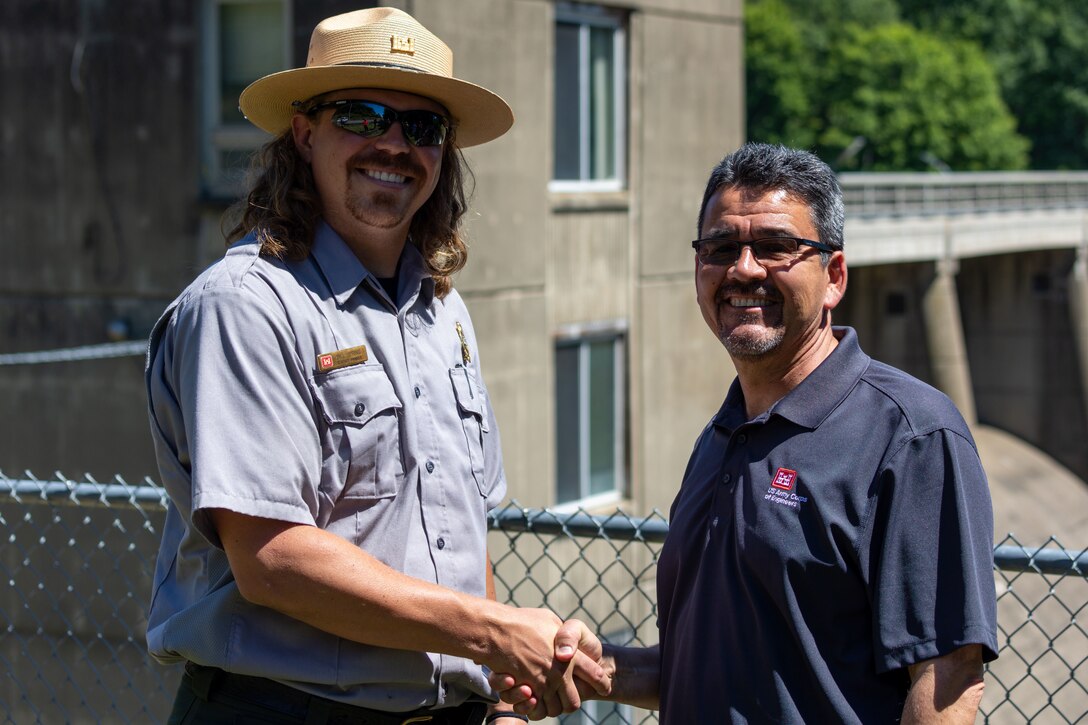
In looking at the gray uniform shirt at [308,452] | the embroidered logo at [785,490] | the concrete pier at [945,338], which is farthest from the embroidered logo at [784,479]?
the concrete pier at [945,338]

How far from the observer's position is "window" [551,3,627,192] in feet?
42.3

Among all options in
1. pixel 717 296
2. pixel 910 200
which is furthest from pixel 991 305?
pixel 717 296

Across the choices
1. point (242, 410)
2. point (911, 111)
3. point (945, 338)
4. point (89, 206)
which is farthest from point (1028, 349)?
point (242, 410)

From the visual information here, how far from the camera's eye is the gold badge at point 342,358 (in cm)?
284

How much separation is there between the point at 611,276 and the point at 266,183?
34.7ft

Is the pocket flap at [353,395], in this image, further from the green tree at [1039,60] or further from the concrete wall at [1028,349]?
the green tree at [1039,60]

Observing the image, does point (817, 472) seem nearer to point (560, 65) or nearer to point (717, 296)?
point (717, 296)

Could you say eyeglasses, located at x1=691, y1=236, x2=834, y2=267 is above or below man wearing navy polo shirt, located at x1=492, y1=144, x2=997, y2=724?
above

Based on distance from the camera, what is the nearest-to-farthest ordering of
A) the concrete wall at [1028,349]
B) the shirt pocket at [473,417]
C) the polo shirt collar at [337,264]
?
the polo shirt collar at [337,264] → the shirt pocket at [473,417] → the concrete wall at [1028,349]

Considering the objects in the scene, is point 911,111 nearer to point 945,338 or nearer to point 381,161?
point 945,338

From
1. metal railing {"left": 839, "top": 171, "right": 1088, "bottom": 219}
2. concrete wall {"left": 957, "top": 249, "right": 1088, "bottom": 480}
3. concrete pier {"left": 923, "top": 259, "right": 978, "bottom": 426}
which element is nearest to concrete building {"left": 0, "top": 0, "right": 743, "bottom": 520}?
metal railing {"left": 839, "top": 171, "right": 1088, "bottom": 219}

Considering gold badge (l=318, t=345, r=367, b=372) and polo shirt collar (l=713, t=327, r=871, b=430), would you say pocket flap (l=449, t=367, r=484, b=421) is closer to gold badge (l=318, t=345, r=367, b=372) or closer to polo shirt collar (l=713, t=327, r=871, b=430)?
gold badge (l=318, t=345, r=367, b=372)

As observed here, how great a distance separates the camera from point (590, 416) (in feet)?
44.8

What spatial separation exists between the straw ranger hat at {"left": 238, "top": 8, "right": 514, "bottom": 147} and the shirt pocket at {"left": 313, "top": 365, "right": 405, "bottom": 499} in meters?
0.69
